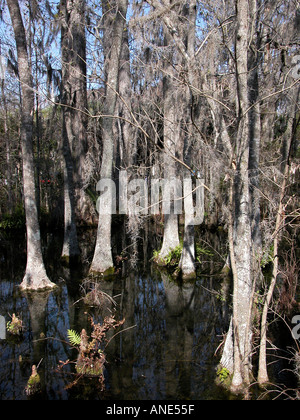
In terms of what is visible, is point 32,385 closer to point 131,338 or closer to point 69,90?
point 131,338

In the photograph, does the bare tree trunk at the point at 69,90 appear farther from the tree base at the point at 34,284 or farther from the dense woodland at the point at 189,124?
the tree base at the point at 34,284

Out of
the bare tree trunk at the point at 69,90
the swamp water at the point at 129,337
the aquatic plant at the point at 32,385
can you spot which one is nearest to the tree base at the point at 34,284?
the swamp water at the point at 129,337

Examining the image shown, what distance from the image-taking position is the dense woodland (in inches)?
190

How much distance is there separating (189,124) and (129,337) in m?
4.62

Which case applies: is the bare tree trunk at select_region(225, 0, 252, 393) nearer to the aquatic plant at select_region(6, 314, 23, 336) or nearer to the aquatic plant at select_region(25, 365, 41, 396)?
the aquatic plant at select_region(25, 365, 41, 396)

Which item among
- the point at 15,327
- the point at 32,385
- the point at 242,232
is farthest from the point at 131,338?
the point at 242,232

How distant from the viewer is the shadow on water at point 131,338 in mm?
5152

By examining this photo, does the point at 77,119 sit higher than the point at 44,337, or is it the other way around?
the point at 77,119

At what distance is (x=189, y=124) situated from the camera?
8086 mm

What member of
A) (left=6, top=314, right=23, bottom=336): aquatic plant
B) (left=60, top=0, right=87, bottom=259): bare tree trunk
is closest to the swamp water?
(left=6, top=314, right=23, bottom=336): aquatic plant

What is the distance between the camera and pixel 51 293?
30.4 ft
